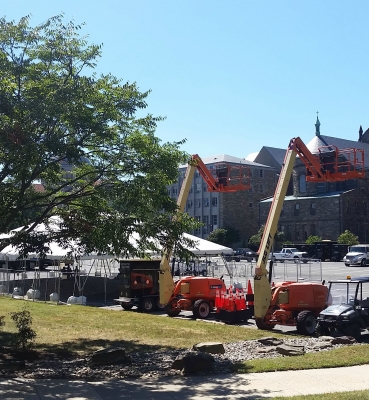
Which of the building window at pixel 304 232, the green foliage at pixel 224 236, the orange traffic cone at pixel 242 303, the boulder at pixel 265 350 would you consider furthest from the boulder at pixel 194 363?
the building window at pixel 304 232

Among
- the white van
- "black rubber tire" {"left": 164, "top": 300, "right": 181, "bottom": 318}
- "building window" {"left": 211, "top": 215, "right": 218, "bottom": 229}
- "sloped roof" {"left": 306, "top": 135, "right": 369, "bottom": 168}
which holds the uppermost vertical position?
"sloped roof" {"left": 306, "top": 135, "right": 369, "bottom": 168}

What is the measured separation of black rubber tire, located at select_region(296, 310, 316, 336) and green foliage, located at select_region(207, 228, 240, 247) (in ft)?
239

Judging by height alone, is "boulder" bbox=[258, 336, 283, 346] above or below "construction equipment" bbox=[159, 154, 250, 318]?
below

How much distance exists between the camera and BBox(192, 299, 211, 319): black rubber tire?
2394 cm

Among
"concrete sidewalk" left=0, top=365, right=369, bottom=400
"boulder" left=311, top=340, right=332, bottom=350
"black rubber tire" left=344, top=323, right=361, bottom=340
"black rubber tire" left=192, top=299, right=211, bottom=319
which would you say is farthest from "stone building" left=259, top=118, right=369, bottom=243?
"concrete sidewalk" left=0, top=365, right=369, bottom=400

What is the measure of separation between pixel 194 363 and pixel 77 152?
518cm

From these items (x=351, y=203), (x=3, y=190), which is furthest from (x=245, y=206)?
(x=3, y=190)

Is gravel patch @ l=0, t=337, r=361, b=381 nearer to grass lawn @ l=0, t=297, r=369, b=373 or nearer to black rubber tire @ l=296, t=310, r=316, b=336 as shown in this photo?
grass lawn @ l=0, t=297, r=369, b=373

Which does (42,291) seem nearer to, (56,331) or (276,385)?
(56,331)

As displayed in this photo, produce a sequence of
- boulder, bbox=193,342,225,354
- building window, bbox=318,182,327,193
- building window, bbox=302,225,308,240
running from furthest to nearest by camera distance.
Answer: building window, bbox=318,182,327,193
building window, bbox=302,225,308,240
boulder, bbox=193,342,225,354

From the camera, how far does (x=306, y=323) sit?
1898 cm

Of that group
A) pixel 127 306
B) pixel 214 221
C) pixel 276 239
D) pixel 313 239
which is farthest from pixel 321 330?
pixel 214 221

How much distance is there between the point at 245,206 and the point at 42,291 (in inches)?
2714

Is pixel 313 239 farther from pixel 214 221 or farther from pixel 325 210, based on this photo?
pixel 214 221
